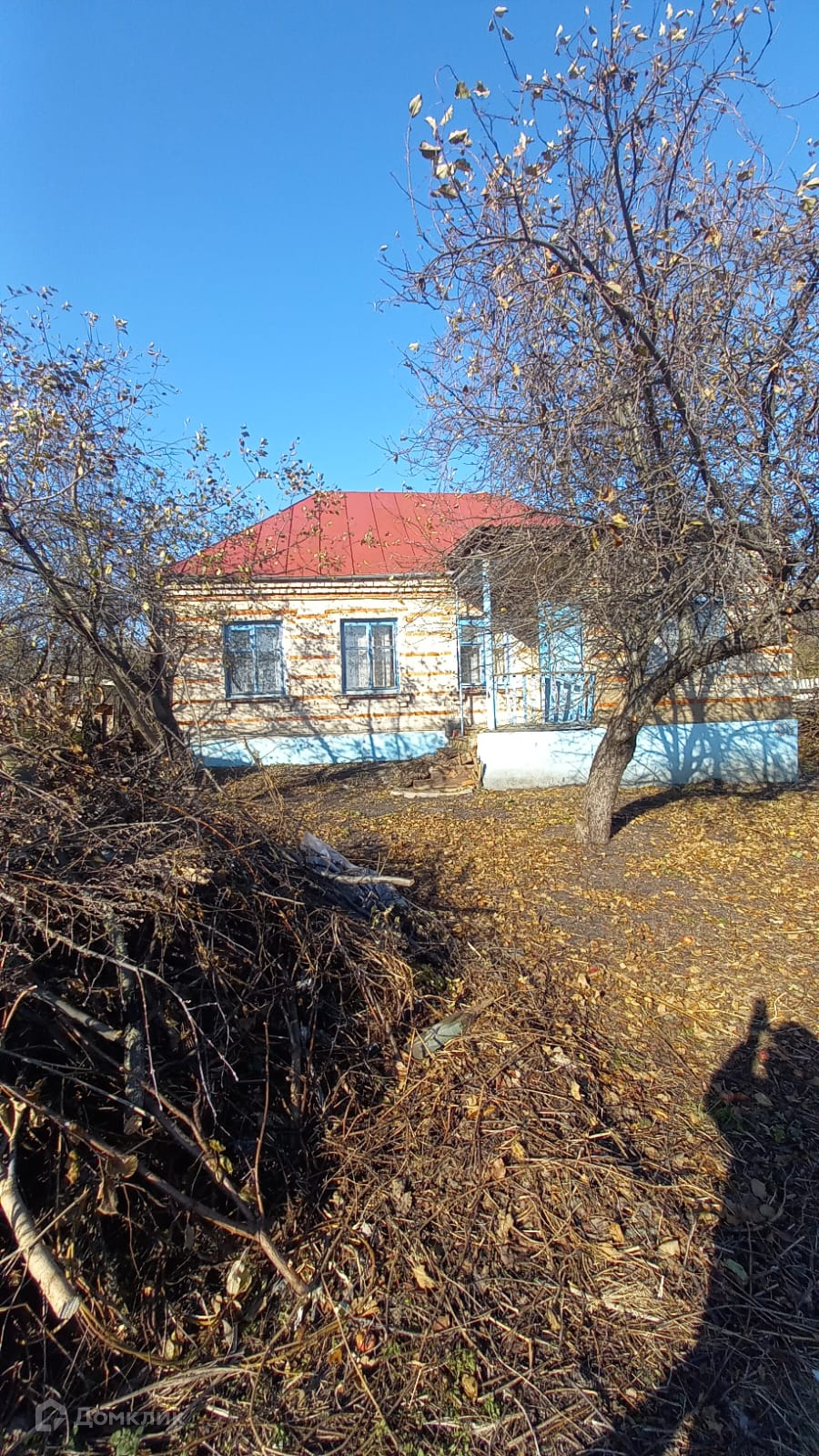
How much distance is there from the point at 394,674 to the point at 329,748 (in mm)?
2023

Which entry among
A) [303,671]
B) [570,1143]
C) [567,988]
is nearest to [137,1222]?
[570,1143]

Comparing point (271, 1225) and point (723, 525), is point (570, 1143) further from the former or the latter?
point (723, 525)

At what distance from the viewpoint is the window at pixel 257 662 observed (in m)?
13.2

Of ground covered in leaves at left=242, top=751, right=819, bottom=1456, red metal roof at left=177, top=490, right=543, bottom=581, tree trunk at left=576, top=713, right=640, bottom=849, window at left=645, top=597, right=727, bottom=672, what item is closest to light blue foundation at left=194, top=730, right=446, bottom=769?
red metal roof at left=177, top=490, right=543, bottom=581

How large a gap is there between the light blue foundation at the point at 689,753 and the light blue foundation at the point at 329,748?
3.56m

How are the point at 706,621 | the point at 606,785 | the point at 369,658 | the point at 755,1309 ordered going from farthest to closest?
the point at 369,658
the point at 606,785
the point at 706,621
the point at 755,1309

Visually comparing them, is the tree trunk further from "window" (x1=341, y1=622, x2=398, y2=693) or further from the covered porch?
"window" (x1=341, y1=622, x2=398, y2=693)

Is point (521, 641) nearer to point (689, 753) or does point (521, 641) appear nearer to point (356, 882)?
point (356, 882)

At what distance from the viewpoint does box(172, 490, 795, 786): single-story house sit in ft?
28.4

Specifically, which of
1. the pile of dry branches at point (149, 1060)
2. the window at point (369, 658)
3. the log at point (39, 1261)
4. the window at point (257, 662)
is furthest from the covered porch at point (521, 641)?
the log at point (39, 1261)

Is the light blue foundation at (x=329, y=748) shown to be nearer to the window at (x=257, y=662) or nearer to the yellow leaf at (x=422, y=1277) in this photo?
the window at (x=257, y=662)

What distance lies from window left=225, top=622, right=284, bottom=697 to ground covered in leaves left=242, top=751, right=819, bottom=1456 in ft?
30.6

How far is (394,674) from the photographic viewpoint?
1363cm

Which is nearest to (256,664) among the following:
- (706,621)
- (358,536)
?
(358,536)
